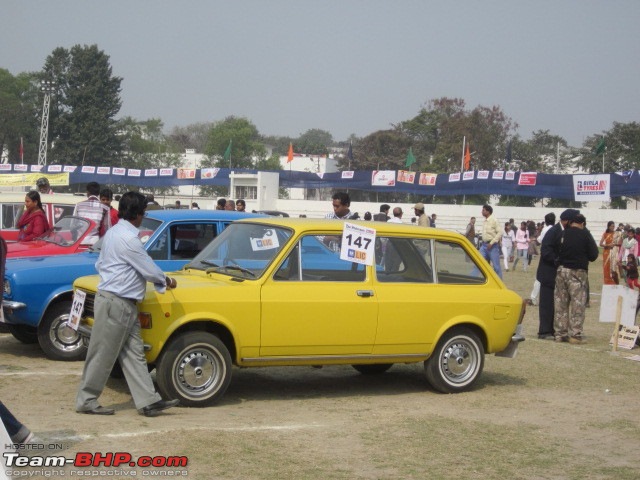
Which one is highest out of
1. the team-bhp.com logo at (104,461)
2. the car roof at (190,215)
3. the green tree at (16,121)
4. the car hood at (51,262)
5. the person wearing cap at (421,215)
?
the green tree at (16,121)

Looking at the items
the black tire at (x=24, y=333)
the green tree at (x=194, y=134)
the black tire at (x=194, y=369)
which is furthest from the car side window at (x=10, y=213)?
the green tree at (x=194, y=134)

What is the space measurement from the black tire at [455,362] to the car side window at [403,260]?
65 cm

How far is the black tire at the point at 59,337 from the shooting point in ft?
31.7

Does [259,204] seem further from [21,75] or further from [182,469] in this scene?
[21,75]

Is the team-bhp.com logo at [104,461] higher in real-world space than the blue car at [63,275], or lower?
lower

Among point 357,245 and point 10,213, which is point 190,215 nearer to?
point 357,245

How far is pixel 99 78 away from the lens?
88938 mm

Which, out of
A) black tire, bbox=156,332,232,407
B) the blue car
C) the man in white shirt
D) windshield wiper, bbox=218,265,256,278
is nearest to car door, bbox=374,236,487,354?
Result: windshield wiper, bbox=218,265,256,278

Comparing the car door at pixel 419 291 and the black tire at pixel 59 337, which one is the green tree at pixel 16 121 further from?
the car door at pixel 419 291

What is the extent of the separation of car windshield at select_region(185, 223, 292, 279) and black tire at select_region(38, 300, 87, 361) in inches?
76.7

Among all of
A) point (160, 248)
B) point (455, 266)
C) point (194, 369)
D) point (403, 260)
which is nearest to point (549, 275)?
point (455, 266)

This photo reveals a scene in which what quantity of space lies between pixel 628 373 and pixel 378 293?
3.96 meters

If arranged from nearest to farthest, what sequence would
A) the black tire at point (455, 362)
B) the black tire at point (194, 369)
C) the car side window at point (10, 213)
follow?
the black tire at point (194, 369)
the black tire at point (455, 362)
the car side window at point (10, 213)

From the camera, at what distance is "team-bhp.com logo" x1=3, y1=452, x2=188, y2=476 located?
18.1 ft
